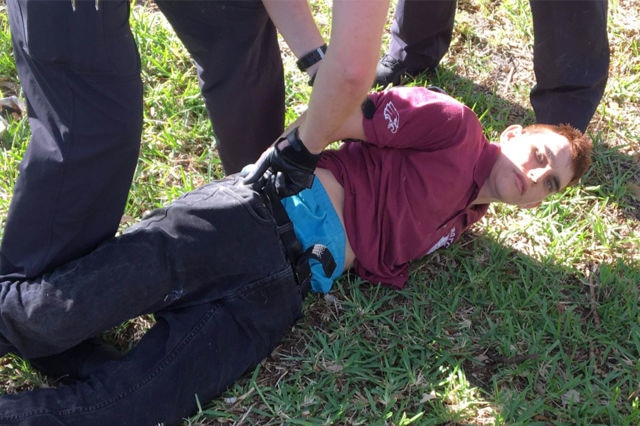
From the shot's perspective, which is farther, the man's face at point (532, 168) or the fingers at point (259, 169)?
the man's face at point (532, 168)

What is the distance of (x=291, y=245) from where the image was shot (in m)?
2.52

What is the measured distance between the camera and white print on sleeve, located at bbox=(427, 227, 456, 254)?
2.87 meters

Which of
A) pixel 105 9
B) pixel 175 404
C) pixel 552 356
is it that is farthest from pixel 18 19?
pixel 552 356

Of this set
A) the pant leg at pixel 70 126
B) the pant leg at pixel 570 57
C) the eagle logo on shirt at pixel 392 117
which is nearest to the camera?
the pant leg at pixel 70 126

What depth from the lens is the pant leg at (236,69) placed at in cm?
259

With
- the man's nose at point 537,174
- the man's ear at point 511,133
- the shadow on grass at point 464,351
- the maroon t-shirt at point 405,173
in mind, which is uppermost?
the maroon t-shirt at point 405,173

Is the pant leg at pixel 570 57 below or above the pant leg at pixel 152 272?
below

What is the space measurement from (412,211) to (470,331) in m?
0.47

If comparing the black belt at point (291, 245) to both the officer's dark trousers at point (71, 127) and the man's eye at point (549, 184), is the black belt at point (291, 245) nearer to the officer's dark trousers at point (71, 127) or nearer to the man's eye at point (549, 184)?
the officer's dark trousers at point (71, 127)

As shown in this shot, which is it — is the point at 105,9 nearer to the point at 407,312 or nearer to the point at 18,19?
the point at 18,19

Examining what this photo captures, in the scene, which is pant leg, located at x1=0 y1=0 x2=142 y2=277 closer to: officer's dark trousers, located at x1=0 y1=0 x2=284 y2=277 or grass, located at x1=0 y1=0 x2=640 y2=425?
officer's dark trousers, located at x1=0 y1=0 x2=284 y2=277

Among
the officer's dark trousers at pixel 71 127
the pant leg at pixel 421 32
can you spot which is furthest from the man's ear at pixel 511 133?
the officer's dark trousers at pixel 71 127

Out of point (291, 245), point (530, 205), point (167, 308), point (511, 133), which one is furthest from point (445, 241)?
point (167, 308)

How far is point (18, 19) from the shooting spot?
2029 millimetres
